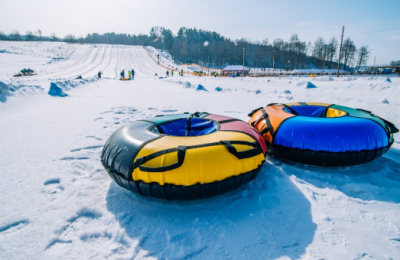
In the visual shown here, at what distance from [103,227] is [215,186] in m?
1.05

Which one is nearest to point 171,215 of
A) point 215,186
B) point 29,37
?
point 215,186

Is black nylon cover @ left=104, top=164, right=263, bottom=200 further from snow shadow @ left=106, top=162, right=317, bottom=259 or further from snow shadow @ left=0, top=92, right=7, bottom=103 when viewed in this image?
snow shadow @ left=0, top=92, right=7, bottom=103

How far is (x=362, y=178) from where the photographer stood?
2.60m

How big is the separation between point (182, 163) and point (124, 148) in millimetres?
684

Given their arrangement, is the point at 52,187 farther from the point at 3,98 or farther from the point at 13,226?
the point at 3,98

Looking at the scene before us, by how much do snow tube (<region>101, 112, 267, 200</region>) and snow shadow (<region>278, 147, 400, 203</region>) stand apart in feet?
2.68

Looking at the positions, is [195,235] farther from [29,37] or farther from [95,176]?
[29,37]

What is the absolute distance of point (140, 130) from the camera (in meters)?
2.53

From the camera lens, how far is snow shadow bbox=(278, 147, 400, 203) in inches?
89.0

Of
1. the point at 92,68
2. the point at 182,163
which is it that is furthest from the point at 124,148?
the point at 92,68

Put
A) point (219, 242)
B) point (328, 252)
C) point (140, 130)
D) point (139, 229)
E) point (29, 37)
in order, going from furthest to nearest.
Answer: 1. point (29, 37)
2. point (140, 130)
3. point (139, 229)
4. point (219, 242)
5. point (328, 252)

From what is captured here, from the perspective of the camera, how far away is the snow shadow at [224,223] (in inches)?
63.4

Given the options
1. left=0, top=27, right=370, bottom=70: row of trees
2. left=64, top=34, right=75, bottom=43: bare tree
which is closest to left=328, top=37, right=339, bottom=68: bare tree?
left=0, top=27, right=370, bottom=70: row of trees

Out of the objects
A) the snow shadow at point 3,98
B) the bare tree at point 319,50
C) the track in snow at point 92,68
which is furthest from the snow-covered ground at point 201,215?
the bare tree at point 319,50
